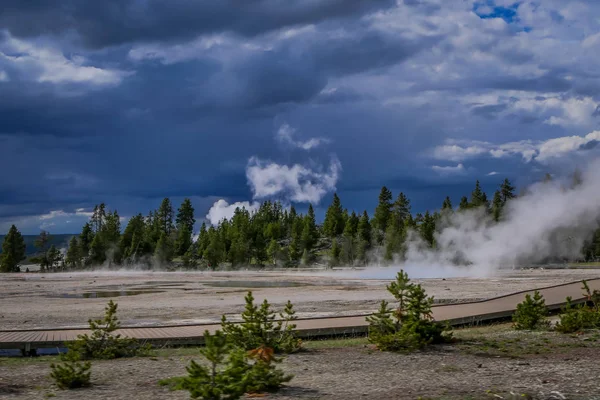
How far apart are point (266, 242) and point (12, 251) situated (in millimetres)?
70027

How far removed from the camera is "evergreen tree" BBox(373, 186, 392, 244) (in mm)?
155250

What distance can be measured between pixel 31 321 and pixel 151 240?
13372cm

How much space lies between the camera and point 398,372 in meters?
12.3

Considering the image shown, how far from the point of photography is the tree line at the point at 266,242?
129250 mm

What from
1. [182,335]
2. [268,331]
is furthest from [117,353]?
[268,331]

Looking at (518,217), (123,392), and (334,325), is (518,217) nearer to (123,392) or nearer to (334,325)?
(334,325)

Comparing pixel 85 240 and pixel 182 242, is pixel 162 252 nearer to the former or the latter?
pixel 182 242

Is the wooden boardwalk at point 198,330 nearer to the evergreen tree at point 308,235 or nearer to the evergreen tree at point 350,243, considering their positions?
the evergreen tree at point 350,243

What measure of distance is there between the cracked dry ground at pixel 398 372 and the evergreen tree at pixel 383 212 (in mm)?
135526

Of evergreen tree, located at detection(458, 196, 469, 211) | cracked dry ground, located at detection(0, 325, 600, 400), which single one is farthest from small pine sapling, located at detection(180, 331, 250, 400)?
evergreen tree, located at detection(458, 196, 469, 211)

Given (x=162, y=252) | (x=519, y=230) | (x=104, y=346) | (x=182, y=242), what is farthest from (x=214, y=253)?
(x=104, y=346)

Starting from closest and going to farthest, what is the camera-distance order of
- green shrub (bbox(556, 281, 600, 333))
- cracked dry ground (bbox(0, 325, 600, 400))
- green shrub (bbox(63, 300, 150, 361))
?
cracked dry ground (bbox(0, 325, 600, 400)) < green shrub (bbox(63, 300, 150, 361)) < green shrub (bbox(556, 281, 600, 333))

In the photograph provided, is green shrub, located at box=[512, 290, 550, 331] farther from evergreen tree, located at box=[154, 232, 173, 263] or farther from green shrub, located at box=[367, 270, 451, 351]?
evergreen tree, located at box=[154, 232, 173, 263]

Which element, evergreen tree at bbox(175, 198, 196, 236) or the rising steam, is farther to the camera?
evergreen tree at bbox(175, 198, 196, 236)
